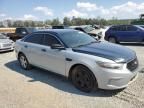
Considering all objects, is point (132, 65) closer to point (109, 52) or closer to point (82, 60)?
point (109, 52)

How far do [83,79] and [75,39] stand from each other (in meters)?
1.49

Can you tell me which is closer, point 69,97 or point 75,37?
point 69,97

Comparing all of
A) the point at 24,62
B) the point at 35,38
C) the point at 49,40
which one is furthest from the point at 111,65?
the point at 24,62

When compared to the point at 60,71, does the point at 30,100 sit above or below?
below

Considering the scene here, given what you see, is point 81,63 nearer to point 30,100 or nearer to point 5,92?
point 30,100

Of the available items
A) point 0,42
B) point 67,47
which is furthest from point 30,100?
point 0,42

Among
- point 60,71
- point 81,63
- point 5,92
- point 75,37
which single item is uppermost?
point 75,37

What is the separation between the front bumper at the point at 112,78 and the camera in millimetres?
4828

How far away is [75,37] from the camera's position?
255 inches

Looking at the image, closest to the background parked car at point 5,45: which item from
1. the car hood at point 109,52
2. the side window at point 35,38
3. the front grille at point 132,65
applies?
the side window at point 35,38

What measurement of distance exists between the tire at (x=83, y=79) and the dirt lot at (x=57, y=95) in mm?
150

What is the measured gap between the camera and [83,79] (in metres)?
5.34

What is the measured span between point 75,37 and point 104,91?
6.46 ft

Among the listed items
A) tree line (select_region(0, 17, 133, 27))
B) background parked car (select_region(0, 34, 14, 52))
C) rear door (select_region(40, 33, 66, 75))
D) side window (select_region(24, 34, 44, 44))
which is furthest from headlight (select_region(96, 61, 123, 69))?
tree line (select_region(0, 17, 133, 27))
